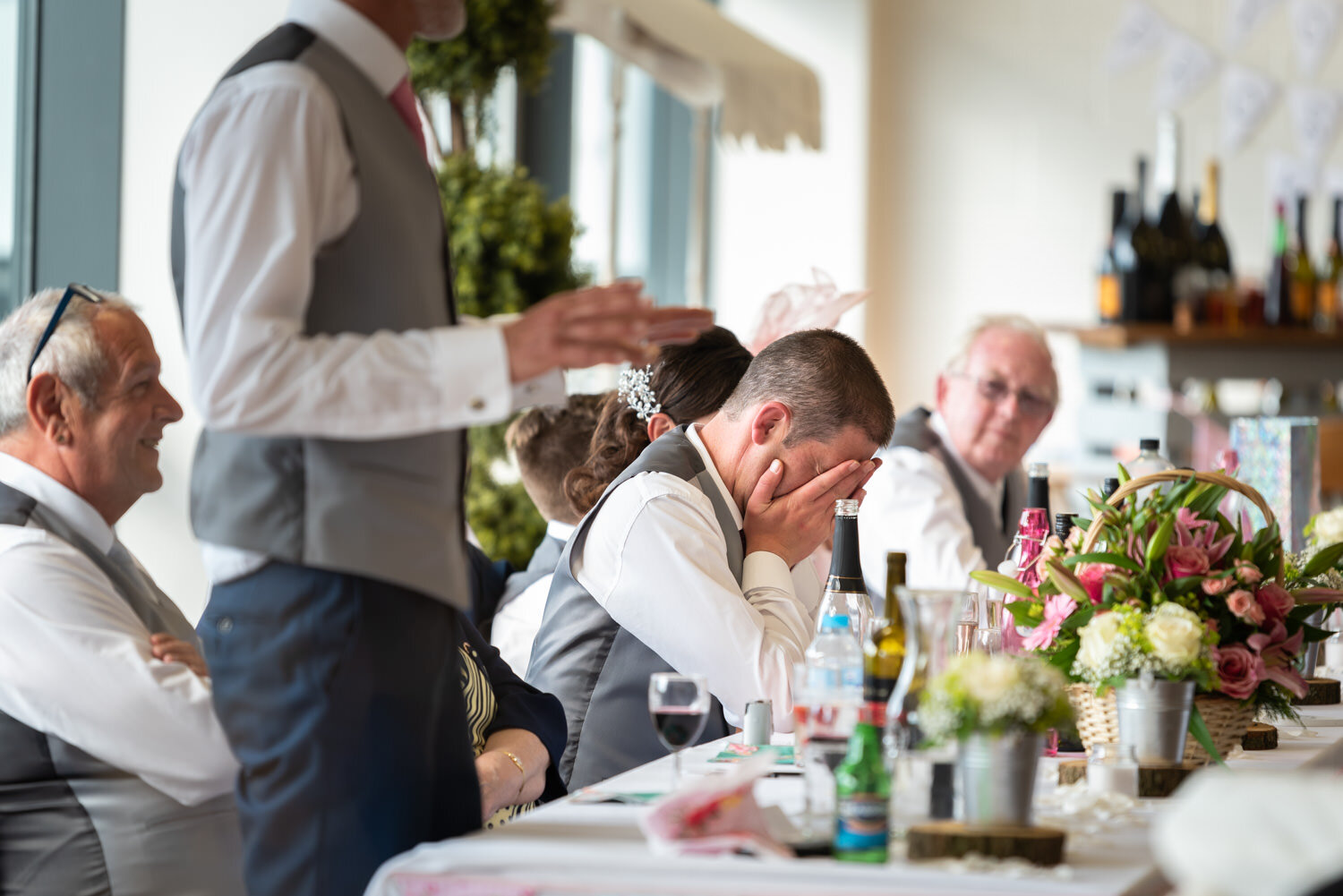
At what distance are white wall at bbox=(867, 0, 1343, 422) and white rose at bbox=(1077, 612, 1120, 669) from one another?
228 inches

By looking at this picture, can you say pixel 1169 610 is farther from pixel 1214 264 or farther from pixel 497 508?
pixel 1214 264

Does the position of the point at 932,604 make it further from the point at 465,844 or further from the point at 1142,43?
the point at 1142,43

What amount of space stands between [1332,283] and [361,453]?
5487 millimetres

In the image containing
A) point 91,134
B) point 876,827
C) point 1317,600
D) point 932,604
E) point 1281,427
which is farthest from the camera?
point 91,134

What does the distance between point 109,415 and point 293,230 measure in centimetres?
59

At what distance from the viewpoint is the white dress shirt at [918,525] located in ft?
11.1

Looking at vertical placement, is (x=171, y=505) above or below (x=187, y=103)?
below

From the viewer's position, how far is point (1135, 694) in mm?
1589

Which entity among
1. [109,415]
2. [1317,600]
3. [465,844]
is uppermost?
[109,415]

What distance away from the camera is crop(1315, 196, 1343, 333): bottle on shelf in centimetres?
578

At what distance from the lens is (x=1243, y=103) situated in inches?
280

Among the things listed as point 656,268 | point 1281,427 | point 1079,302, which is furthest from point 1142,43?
point 1281,427

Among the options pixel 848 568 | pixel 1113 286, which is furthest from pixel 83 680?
pixel 1113 286

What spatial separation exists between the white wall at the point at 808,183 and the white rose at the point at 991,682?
6204 millimetres
